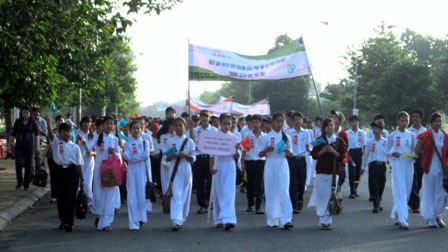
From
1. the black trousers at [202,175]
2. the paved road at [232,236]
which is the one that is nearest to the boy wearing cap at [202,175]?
the black trousers at [202,175]

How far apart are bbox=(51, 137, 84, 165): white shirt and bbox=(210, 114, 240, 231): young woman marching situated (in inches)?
85.0

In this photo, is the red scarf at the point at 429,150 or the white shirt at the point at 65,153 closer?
the white shirt at the point at 65,153

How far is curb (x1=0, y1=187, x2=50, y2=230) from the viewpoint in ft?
40.5

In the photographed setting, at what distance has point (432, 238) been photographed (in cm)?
1049

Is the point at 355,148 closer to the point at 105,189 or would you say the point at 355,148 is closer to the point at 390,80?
the point at 105,189

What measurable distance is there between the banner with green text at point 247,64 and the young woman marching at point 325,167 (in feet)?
47.1

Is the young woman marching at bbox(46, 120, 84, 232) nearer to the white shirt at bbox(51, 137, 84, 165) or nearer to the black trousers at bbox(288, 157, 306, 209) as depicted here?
the white shirt at bbox(51, 137, 84, 165)

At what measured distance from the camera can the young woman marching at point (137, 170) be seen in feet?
38.8

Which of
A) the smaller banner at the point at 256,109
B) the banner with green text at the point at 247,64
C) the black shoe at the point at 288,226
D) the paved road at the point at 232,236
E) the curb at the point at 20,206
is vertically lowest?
the paved road at the point at 232,236

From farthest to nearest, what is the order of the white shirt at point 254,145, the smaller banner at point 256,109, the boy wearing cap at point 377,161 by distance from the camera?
the smaller banner at point 256,109 → the boy wearing cap at point 377,161 → the white shirt at point 254,145

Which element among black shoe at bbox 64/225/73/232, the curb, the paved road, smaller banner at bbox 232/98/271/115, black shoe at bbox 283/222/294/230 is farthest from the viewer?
smaller banner at bbox 232/98/271/115

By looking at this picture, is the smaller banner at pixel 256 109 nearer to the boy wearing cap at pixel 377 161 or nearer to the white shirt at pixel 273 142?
the boy wearing cap at pixel 377 161

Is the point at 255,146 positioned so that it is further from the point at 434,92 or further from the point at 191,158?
the point at 434,92

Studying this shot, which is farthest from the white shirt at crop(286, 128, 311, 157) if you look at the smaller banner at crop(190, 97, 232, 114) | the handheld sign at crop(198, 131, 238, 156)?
the smaller banner at crop(190, 97, 232, 114)
